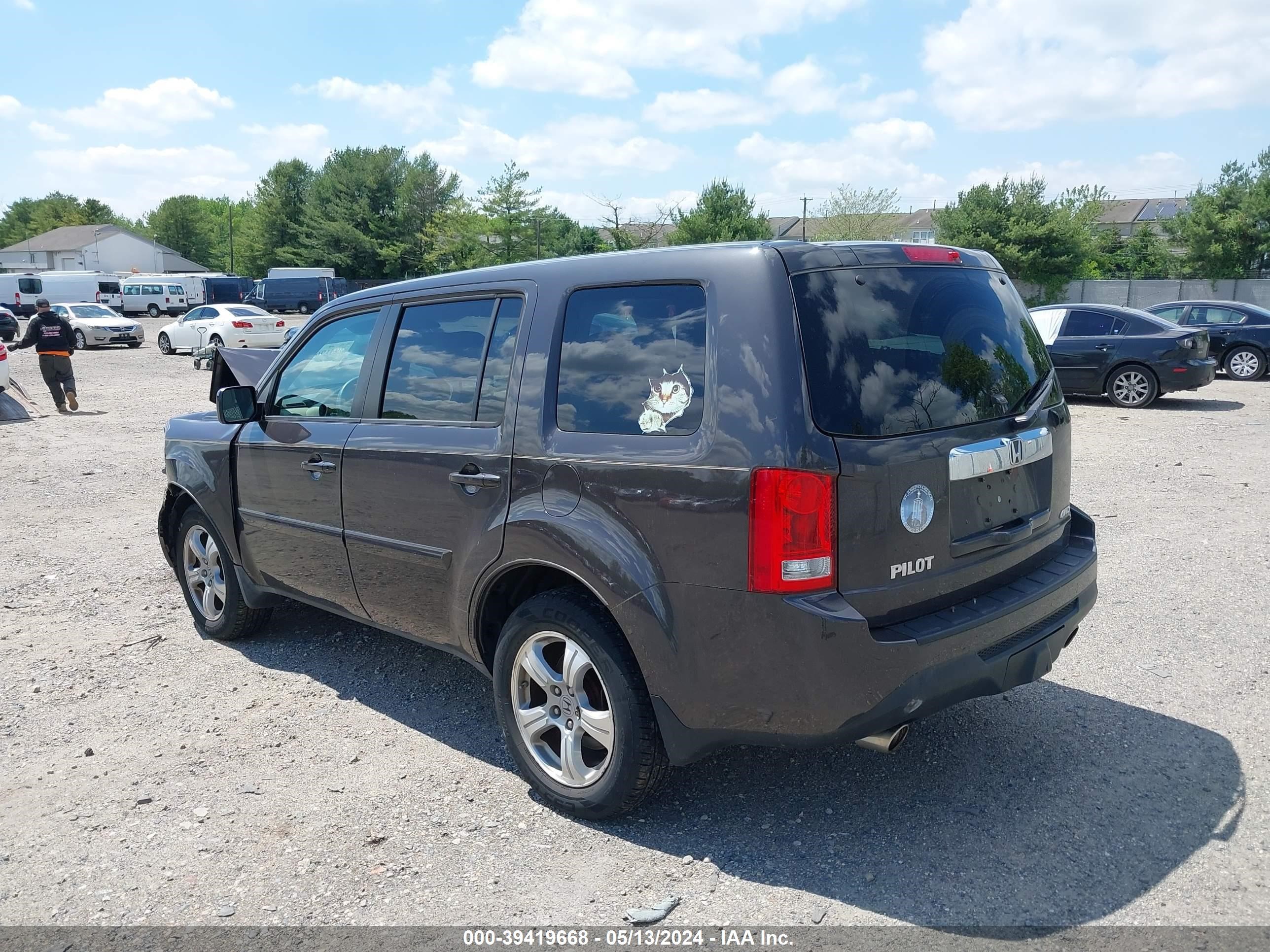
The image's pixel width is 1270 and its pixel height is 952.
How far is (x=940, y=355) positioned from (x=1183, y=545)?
468 centimetres

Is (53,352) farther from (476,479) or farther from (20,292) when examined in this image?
(20,292)

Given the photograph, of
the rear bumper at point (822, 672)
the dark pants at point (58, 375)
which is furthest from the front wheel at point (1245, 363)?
the dark pants at point (58, 375)

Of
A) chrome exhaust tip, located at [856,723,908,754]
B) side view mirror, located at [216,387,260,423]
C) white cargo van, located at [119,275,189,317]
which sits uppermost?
white cargo van, located at [119,275,189,317]

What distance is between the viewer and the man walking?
15273 mm

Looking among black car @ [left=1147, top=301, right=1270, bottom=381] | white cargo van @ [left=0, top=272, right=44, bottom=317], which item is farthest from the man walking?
white cargo van @ [left=0, top=272, right=44, bottom=317]

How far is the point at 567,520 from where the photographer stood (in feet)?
10.7

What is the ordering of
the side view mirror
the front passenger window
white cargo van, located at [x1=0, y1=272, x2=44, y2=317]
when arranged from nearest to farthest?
1. the front passenger window
2. the side view mirror
3. white cargo van, located at [x1=0, y1=272, x2=44, y2=317]

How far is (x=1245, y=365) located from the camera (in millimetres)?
18594

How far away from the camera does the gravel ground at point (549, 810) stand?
2.97 metres

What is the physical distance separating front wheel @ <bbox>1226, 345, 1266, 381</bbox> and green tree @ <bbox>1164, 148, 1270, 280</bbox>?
34.8 m

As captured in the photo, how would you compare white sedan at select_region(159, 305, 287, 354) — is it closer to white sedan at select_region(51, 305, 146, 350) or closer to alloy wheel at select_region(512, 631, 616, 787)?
white sedan at select_region(51, 305, 146, 350)

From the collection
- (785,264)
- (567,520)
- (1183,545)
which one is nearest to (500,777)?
(567,520)

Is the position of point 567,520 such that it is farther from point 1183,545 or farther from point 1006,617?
point 1183,545

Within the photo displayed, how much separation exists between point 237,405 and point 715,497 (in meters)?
2.90
